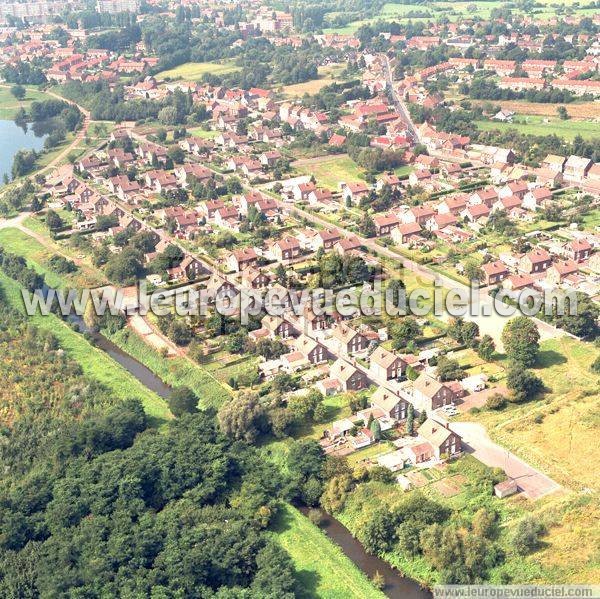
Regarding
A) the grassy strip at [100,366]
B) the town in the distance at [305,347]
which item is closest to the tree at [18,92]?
the town in the distance at [305,347]

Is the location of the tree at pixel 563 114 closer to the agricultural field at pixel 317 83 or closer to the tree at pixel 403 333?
the agricultural field at pixel 317 83

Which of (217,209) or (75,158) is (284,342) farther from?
(75,158)

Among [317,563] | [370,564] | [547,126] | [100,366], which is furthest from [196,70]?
[370,564]

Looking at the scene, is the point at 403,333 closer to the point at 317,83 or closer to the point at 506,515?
the point at 506,515

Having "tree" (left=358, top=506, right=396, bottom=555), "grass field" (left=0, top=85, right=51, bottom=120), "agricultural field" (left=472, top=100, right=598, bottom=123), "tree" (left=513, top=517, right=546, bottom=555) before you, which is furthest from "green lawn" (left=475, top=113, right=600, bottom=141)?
"grass field" (left=0, top=85, right=51, bottom=120)

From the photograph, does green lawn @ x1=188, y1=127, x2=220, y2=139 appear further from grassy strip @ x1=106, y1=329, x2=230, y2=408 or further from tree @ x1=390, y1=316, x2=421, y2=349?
tree @ x1=390, y1=316, x2=421, y2=349
